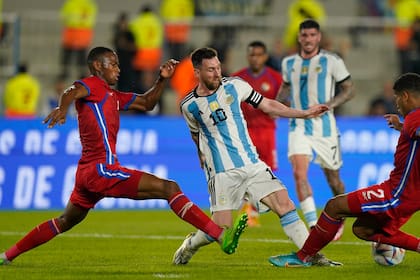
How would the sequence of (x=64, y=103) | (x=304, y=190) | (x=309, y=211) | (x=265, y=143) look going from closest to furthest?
(x=64, y=103) < (x=309, y=211) < (x=304, y=190) < (x=265, y=143)

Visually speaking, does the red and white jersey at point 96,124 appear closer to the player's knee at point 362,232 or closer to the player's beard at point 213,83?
the player's beard at point 213,83

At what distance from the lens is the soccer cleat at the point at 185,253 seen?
1112 cm

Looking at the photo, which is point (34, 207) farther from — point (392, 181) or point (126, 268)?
point (392, 181)

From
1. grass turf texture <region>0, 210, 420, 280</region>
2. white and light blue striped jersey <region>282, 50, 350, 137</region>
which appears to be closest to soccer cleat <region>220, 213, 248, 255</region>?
grass turf texture <region>0, 210, 420, 280</region>

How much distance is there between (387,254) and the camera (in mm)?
10883

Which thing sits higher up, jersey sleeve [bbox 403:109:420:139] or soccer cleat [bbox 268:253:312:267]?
jersey sleeve [bbox 403:109:420:139]

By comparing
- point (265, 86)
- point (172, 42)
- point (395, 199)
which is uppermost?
point (265, 86)

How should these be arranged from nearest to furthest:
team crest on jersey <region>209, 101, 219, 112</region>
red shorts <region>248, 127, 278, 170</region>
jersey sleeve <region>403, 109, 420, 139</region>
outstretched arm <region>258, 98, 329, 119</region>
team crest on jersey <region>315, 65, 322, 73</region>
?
jersey sleeve <region>403, 109, 420, 139</region>, outstretched arm <region>258, 98, 329, 119</region>, team crest on jersey <region>209, 101, 219, 112</region>, team crest on jersey <region>315, 65, 322, 73</region>, red shorts <region>248, 127, 278, 170</region>

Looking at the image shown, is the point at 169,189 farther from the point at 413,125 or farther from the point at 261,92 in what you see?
the point at 261,92

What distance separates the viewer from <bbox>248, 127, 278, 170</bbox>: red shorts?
1636cm

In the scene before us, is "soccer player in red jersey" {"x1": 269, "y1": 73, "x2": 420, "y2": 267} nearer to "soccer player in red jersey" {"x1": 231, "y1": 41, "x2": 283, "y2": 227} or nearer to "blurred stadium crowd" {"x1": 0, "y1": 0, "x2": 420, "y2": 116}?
"soccer player in red jersey" {"x1": 231, "y1": 41, "x2": 283, "y2": 227}

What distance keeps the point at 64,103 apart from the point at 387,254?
126 inches

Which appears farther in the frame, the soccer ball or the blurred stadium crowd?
the blurred stadium crowd

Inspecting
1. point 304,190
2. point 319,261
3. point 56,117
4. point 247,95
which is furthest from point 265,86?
point 56,117
